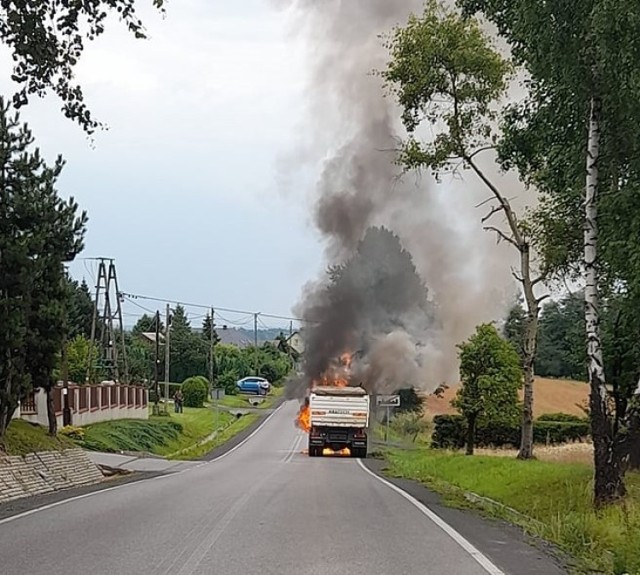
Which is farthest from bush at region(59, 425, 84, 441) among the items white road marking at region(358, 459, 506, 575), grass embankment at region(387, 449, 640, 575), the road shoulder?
the road shoulder

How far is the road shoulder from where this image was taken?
9312 mm

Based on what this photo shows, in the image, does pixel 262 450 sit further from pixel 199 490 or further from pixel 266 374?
pixel 266 374

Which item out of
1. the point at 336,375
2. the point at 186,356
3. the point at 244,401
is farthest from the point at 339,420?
the point at 186,356

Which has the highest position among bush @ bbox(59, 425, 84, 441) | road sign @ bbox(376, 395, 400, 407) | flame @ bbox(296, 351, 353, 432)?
flame @ bbox(296, 351, 353, 432)

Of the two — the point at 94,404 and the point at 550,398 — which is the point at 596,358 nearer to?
the point at 94,404

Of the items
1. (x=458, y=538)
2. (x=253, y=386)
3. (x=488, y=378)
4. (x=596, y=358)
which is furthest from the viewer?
(x=253, y=386)

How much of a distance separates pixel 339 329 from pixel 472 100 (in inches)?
1260

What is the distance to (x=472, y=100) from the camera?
1035 inches

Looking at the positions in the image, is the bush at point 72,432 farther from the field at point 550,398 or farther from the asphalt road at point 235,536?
the field at point 550,398

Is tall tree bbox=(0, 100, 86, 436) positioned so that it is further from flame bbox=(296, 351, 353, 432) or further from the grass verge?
flame bbox=(296, 351, 353, 432)

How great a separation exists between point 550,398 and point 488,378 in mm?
18151

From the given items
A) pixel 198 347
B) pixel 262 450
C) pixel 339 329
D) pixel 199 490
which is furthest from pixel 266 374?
pixel 199 490

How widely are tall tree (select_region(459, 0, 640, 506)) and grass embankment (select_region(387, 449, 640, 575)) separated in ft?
3.22

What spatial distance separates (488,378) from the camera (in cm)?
3353
